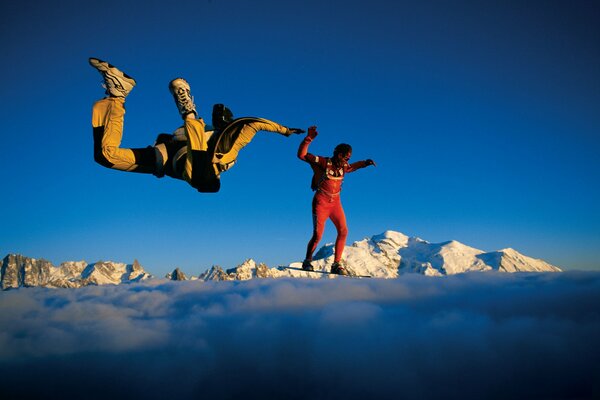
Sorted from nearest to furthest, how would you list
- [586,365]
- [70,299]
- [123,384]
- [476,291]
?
[586,365], [123,384], [476,291], [70,299]

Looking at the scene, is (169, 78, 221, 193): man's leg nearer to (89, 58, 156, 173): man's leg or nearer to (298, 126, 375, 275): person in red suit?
(89, 58, 156, 173): man's leg

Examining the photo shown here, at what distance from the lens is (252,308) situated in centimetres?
613

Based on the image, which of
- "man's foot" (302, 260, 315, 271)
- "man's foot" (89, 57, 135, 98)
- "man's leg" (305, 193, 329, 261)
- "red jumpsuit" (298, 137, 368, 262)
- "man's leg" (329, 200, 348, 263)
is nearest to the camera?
"man's foot" (89, 57, 135, 98)

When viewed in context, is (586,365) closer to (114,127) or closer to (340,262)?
(340,262)

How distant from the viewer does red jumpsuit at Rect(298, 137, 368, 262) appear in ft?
23.3

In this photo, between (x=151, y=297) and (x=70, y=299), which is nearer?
(x=70, y=299)

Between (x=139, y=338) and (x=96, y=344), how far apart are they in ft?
1.74

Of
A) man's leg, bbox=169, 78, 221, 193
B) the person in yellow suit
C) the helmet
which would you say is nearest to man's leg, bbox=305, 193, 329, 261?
the helmet

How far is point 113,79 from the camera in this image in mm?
3975

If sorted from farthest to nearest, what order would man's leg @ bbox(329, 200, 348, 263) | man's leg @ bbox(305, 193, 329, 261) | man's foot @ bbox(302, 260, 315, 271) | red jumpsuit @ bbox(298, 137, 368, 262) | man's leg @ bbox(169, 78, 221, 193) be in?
man's leg @ bbox(329, 200, 348, 263) → man's leg @ bbox(305, 193, 329, 261) → red jumpsuit @ bbox(298, 137, 368, 262) → man's foot @ bbox(302, 260, 315, 271) → man's leg @ bbox(169, 78, 221, 193)

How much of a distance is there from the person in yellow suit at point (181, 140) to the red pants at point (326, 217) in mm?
2686

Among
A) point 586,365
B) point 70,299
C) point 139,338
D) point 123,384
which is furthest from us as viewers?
point 70,299

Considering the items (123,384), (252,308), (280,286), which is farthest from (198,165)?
(280,286)

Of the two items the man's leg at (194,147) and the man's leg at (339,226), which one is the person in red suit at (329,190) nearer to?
the man's leg at (339,226)
